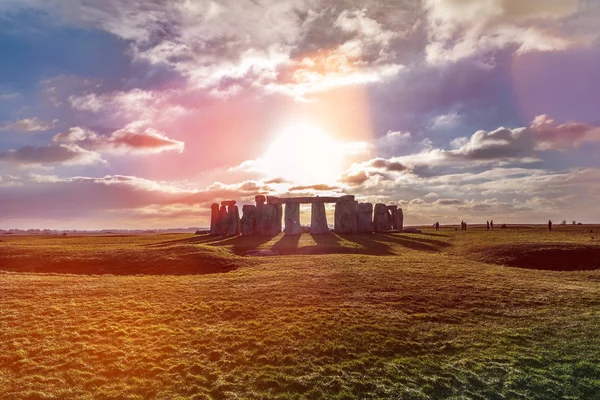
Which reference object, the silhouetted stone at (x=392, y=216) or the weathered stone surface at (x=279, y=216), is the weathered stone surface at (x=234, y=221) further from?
the silhouetted stone at (x=392, y=216)

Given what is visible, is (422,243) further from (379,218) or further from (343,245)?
(379,218)

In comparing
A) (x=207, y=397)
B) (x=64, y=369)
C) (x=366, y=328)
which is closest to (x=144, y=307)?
(x=64, y=369)

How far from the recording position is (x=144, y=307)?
58.9 feet

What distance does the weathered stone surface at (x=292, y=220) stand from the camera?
51562mm

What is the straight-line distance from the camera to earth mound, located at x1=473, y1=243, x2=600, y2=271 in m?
31.4

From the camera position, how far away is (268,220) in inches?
2048

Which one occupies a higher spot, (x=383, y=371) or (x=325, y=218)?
(x=325, y=218)

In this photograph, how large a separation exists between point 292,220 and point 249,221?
582cm

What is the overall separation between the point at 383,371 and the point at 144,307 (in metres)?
11.0

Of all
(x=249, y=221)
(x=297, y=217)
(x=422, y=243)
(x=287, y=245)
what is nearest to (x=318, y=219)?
(x=297, y=217)

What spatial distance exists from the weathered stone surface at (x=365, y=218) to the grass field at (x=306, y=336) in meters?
28.6

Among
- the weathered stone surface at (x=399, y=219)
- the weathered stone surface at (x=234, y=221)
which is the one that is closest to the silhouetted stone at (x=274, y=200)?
the weathered stone surface at (x=234, y=221)

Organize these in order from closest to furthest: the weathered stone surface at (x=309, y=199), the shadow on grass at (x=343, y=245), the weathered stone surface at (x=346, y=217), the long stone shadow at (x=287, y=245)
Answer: the shadow on grass at (x=343, y=245)
the long stone shadow at (x=287, y=245)
the weathered stone surface at (x=309, y=199)
the weathered stone surface at (x=346, y=217)

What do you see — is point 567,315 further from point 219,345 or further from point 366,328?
point 219,345
